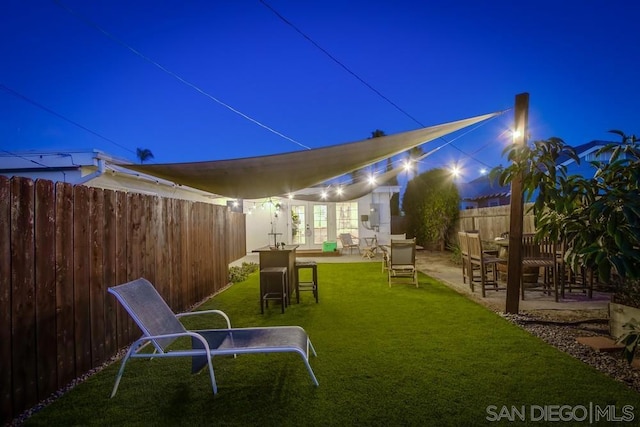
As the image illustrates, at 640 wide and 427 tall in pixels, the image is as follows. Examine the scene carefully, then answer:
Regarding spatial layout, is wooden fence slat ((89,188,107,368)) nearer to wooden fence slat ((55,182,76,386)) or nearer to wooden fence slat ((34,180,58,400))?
wooden fence slat ((55,182,76,386))

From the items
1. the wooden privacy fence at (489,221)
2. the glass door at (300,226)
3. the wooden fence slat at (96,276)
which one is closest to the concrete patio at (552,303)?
the wooden privacy fence at (489,221)

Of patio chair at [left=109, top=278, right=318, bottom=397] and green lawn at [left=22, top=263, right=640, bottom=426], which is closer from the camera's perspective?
green lawn at [left=22, top=263, right=640, bottom=426]

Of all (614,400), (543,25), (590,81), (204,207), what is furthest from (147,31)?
(590,81)

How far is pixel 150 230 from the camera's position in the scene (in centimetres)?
411

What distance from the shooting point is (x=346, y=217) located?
13422 mm

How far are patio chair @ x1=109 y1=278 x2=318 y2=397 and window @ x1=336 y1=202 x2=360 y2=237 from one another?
408 inches

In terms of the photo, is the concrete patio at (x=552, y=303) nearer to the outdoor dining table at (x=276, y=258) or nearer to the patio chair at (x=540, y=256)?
the patio chair at (x=540, y=256)

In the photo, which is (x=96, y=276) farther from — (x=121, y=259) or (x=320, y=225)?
(x=320, y=225)

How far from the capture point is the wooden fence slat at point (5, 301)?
2105mm

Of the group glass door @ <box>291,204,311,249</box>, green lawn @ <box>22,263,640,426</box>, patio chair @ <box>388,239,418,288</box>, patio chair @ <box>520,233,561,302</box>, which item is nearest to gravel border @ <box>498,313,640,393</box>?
green lawn @ <box>22,263,640,426</box>

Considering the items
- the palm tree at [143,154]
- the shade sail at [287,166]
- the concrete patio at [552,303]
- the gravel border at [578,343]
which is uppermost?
the palm tree at [143,154]

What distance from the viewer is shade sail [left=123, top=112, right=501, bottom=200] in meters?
3.96

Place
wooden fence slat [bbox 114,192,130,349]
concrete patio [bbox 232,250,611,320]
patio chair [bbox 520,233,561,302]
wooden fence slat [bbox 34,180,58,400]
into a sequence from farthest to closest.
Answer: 1. patio chair [bbox 520,233,561,302]
2. concrete patio [bbox 232,250,611,320]
3. wooden fence slat [bbox 114,192,130,349]
4. wooden fence slat [bbox 34,180,58,400]

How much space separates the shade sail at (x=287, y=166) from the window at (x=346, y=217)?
27.3 feet
